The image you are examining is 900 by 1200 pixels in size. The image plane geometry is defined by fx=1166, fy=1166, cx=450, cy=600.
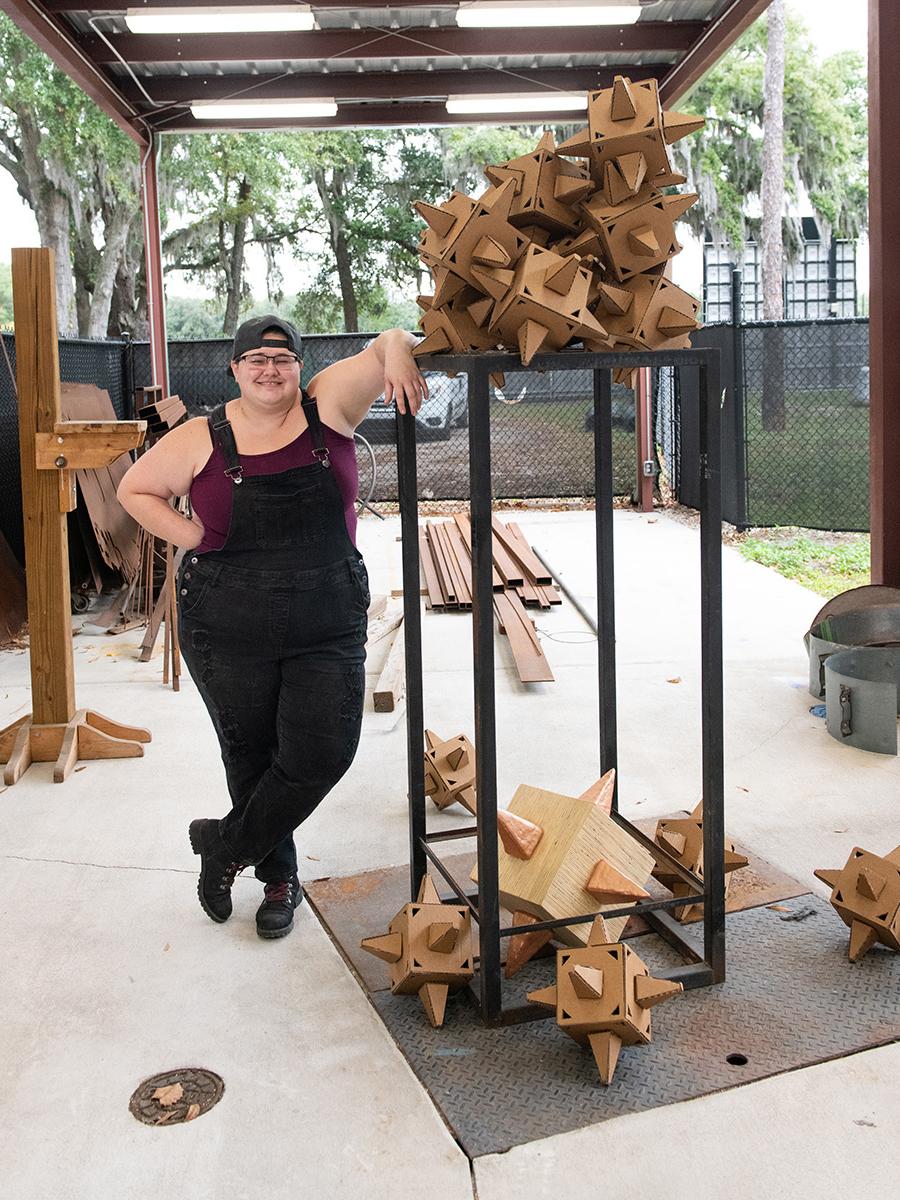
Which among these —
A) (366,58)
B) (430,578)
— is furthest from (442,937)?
(366,58)

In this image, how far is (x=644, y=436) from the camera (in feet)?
42.5

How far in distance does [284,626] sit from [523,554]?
260 inches

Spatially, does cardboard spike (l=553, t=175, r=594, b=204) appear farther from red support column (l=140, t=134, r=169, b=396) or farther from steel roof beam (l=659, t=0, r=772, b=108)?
red support column (l=140, t=134, r=169, b=396)

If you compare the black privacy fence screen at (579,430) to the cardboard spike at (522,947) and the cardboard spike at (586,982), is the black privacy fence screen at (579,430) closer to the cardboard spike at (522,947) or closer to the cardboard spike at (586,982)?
the cardboard spike at (522,947)

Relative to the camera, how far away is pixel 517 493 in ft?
48.7

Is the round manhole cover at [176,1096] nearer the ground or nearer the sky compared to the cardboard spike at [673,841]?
nearer the ground

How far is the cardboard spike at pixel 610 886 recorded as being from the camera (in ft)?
10.6

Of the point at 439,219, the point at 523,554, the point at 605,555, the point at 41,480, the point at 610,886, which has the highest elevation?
the point at 439,219

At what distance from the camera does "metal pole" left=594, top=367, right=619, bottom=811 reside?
368cm

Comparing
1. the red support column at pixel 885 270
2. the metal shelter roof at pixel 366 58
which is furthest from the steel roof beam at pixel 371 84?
the red support column at pixel 885 270

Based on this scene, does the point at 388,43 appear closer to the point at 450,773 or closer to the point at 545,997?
the point at 450,773

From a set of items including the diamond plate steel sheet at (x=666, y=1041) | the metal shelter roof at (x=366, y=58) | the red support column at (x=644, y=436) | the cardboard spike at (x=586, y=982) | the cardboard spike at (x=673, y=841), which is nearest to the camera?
the diamond plate steel sheet at (x=666, y=1041)

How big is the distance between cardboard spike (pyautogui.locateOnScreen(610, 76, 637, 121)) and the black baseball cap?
104 cm

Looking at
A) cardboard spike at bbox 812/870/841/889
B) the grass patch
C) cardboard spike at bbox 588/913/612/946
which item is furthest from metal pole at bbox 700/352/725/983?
the grass patch
